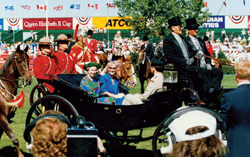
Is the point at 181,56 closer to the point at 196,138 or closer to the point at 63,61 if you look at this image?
the point at 63,61

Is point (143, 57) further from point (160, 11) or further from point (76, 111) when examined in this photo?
point (160, 11)

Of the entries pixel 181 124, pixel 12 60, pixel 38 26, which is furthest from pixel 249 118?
pixel 38 26

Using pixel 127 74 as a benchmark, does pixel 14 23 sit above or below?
above

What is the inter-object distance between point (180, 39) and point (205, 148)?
537 centimetres

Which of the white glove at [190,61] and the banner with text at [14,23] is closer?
the white glove at [190,61]

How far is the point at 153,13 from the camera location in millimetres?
30609

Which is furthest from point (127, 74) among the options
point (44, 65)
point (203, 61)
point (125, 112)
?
point (125, 112)

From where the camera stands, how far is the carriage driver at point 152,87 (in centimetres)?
591

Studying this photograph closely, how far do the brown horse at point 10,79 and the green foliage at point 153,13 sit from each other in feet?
77.2

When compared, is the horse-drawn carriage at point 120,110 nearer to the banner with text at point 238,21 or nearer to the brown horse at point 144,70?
the brown horse at point 144,70

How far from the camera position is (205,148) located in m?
1.78

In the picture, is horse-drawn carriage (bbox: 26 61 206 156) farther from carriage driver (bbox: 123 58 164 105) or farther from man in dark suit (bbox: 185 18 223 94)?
man in dark suit (bbox: 185 18 223 94)

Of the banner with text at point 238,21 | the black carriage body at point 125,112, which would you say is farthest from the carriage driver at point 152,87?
the banner with text at point 238,21

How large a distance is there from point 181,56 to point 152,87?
3.78 feet
